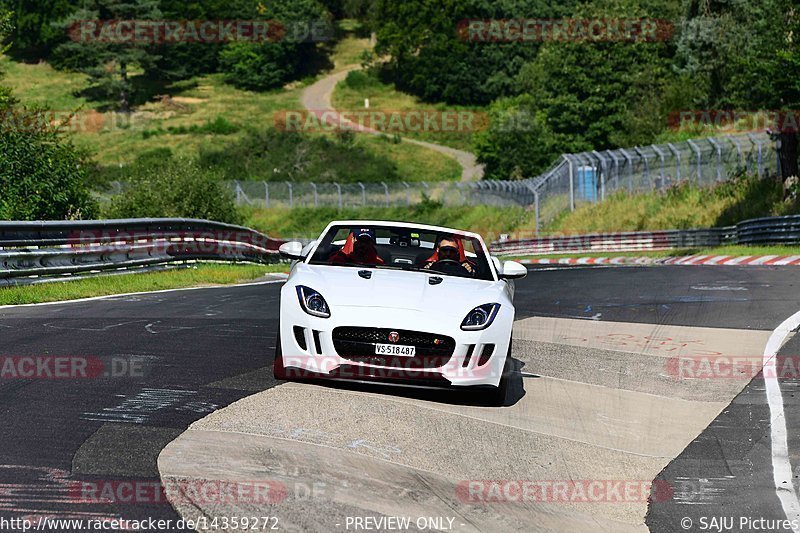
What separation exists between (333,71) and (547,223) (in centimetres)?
7873

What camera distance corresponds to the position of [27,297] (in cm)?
1562

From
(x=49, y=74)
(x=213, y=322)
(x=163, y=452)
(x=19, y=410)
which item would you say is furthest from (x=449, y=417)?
(x=49, y=74)

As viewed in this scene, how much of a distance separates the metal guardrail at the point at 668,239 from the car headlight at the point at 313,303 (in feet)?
81.1

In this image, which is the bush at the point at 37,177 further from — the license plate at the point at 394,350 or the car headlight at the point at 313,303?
the license plate at the point at 394,350

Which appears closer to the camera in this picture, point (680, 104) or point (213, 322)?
point (213, 322)

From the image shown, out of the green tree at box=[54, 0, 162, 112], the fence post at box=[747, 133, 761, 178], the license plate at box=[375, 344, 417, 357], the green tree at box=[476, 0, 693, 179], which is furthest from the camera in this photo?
the green tree at box=[54, 0, 162, 112]

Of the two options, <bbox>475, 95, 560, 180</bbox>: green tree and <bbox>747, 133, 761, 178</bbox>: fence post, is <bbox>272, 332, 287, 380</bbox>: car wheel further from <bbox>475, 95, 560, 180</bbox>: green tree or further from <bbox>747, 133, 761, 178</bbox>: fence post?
<bbox>475, 95, 560, 180</bbox>: green tree

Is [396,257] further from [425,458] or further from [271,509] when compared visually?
[271,509]

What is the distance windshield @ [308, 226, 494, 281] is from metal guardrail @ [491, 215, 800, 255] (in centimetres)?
2275

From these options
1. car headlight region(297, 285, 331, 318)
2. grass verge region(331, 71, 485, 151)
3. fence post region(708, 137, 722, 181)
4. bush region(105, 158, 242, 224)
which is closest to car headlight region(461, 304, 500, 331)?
car headlight region(297, 285, 331, 318)

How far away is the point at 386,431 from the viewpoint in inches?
284

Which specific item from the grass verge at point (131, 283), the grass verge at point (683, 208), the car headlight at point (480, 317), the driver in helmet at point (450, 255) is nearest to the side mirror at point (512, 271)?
the driver in helmet at point (450, 255)

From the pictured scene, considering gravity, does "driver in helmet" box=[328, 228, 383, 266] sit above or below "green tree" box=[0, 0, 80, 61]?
above

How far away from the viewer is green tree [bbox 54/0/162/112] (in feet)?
355
